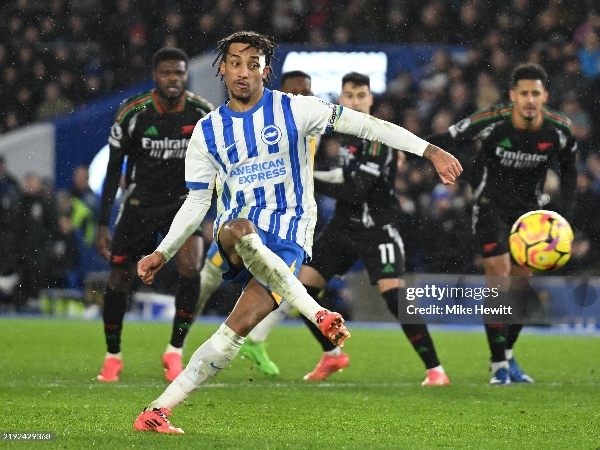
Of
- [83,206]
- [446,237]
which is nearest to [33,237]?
[83,206]

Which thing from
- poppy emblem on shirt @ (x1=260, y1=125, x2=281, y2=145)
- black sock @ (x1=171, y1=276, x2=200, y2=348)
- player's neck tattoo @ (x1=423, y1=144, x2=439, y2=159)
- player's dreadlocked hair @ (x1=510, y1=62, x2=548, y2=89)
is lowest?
black sock @ (x1=171, y1=276, x2=200, y2=348)

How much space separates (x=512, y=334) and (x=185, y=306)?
2.38 meters

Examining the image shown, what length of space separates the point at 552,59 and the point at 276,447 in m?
11.0

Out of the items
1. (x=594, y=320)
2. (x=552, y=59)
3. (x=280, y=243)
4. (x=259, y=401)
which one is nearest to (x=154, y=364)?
(x=259, y=401)

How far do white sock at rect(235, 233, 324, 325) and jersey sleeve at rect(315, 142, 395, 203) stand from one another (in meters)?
2.97

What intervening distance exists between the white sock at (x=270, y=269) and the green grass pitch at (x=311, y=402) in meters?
0.65

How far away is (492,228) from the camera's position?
7.94 meters

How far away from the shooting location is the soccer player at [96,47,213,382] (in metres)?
7.74

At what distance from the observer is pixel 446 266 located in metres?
13.3

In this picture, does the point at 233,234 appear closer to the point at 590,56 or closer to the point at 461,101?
the point at 461,101

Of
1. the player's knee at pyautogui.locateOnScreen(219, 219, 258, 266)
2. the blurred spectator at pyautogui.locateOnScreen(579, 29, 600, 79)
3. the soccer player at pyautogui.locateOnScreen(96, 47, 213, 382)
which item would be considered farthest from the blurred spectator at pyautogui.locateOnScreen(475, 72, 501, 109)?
the player's knee at pyautogui.locateOnScreen(219, 219, 258, 266)

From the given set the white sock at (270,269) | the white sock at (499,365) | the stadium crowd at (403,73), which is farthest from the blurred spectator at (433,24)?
the white sock at (270,269)

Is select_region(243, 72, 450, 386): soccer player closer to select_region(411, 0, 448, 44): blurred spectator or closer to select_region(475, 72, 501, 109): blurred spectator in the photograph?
select_region(475, 72, 501, 109): blurred spectator

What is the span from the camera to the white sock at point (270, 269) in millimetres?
4934
